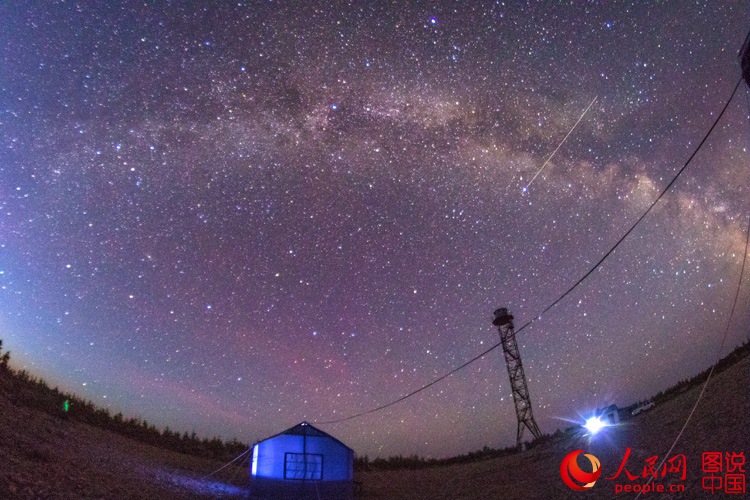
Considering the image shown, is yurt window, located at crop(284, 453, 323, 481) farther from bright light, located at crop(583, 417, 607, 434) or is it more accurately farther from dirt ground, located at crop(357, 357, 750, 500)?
bright light, located at crop(583, 417, 607, 434)

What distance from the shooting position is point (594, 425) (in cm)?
1980

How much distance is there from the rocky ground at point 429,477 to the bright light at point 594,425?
67cm

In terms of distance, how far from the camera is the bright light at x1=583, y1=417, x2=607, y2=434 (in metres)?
19.2

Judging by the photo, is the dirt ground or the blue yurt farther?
the blue yurt

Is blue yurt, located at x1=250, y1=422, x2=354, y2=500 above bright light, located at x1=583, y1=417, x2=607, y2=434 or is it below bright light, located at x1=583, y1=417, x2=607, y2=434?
below

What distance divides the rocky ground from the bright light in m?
0.67

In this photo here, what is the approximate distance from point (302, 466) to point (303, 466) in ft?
0.15

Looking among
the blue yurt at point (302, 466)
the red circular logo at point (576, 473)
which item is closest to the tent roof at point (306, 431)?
the blue yurt at point (302, 466)

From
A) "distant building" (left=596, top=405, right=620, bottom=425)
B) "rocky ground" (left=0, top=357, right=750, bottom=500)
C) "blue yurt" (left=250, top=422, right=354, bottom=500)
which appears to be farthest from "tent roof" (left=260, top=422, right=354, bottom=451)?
"distant building" (left=596, top=405, right=620, bottom=425)

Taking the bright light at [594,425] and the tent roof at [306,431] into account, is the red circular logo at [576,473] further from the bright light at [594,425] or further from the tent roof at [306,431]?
the tent roof at [306,431]

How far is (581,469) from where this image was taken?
573 inches

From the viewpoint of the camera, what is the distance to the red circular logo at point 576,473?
42.3 feet

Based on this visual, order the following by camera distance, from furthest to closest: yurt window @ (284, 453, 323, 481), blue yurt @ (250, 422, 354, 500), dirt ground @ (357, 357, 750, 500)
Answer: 1. yurt window @ (284, 453, 323, 481)
2. blue yurt @ (250, 422, 354, 500)
3. dirt ground @ (357, 357, 750, 500)

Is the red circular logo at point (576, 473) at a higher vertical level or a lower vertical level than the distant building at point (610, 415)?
lower
